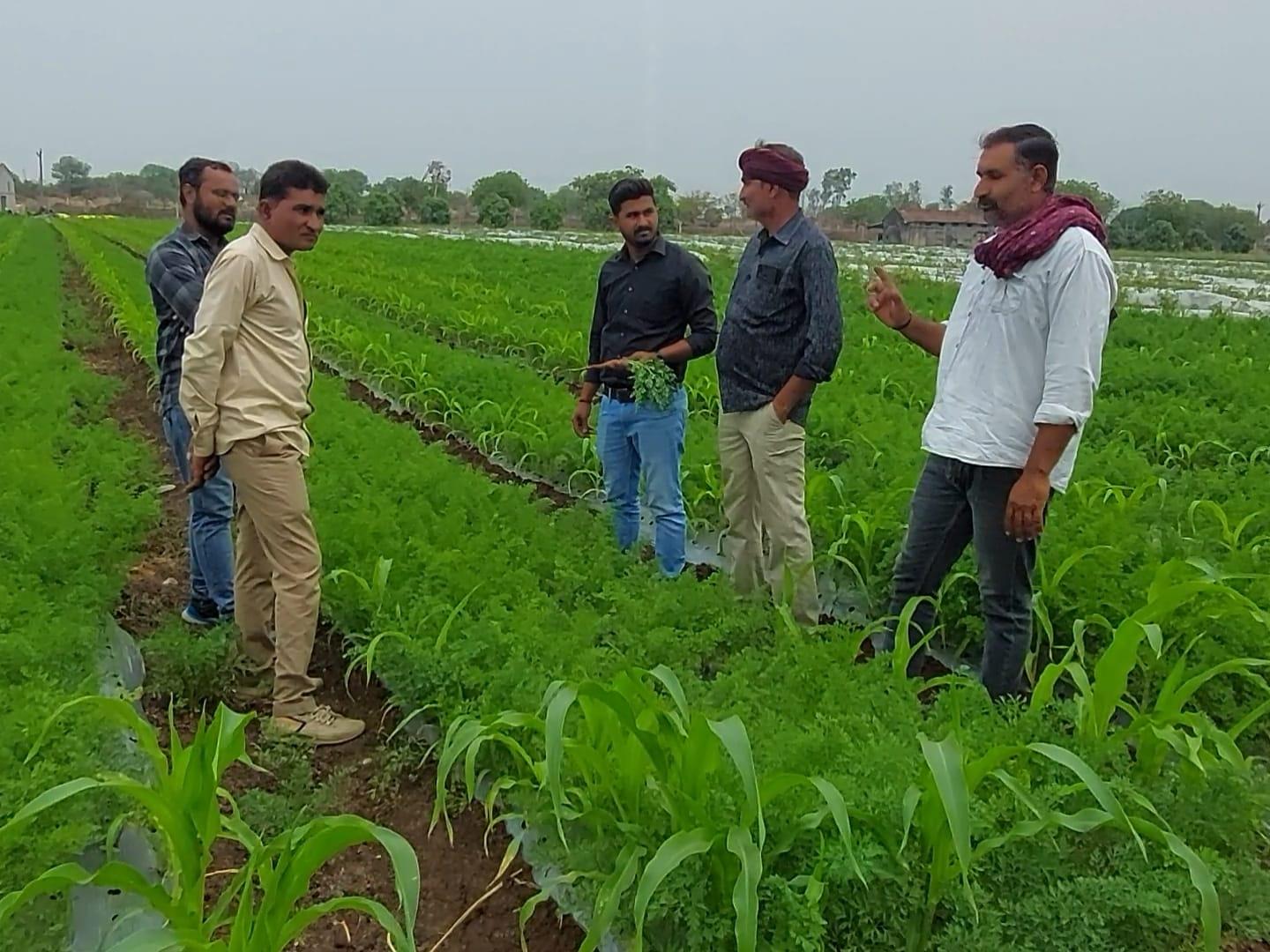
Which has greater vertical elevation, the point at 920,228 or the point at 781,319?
the point at 920,228

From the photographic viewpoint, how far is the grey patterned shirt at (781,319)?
380cm

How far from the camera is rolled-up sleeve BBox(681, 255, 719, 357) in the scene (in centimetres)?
452

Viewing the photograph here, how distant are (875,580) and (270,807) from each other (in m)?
2.50

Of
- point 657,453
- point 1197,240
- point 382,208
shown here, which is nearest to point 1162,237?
point 1197,240

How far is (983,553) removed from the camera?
3246 mm

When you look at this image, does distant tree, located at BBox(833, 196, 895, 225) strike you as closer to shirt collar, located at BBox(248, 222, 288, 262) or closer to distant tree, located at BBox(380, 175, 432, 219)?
distant tree, located at BBox(380, 175, 432, 219)

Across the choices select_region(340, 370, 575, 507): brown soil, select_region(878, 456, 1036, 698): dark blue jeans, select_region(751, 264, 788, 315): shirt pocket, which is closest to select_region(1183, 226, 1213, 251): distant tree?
select_region(340, 370, 575, 507): brown soil

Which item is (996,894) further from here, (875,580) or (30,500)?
(30,500)

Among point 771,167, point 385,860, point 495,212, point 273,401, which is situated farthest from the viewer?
point 495,212

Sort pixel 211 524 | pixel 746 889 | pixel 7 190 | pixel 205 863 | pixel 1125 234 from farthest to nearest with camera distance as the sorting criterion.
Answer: pixel 7 190 → pixel 1125 234 → pixel 211 524 → pixel 205 863 → pixel 746 889

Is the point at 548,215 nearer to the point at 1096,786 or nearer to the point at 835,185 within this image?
the point at 835,185

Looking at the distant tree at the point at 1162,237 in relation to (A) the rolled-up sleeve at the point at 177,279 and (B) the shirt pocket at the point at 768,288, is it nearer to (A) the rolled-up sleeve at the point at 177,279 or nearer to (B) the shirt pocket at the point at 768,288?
(B) the shirt pocket at the point at 768,288

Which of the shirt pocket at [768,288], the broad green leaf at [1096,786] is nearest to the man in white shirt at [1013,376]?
the shirt pocket at [768,288]

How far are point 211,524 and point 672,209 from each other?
164 feet
